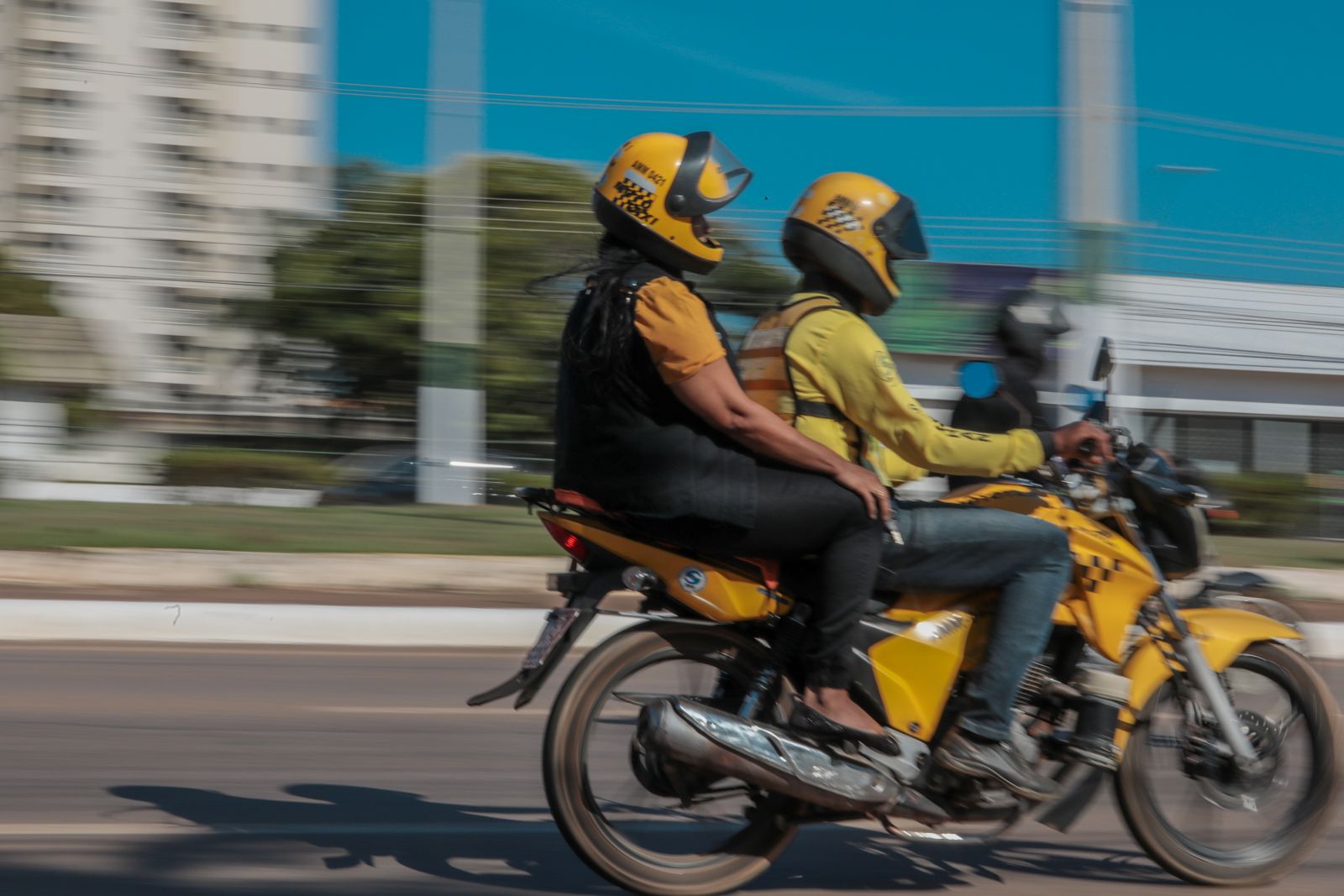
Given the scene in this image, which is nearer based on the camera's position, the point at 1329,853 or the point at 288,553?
the point at 1329,853

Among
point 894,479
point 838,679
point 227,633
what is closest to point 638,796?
point 838,679

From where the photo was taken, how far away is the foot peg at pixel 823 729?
3609mm

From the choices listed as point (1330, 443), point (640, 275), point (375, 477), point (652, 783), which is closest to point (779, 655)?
point (652, 783)

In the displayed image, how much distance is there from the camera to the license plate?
3457 millimetres

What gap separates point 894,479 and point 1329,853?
1.67 m

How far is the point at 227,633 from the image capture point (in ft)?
29.9

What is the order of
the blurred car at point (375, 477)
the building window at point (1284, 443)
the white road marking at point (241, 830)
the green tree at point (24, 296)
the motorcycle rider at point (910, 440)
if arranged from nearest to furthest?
the motorcycle rider at point (910, 440), the white road marking at point (241, 830), the blurred car at point (375, 477), the green tree at point (24, 296), the building window at point (1284, 443)

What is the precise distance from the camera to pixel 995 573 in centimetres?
371

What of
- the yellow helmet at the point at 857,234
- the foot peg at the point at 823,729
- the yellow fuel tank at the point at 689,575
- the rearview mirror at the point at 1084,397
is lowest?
the foot peg at the point at 823,729

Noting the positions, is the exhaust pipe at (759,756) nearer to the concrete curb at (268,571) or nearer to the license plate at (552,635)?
the license plate at (552,635)

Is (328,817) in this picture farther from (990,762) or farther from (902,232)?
(902,232)

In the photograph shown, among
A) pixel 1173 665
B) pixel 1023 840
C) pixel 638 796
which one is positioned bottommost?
pixel 1023 840

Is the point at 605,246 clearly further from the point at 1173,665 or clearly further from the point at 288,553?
the point at 288,553

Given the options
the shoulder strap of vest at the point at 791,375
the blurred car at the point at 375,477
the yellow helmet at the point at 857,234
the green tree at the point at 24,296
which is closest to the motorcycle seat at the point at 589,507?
the shoulder strap of vest at the point at 791,375
